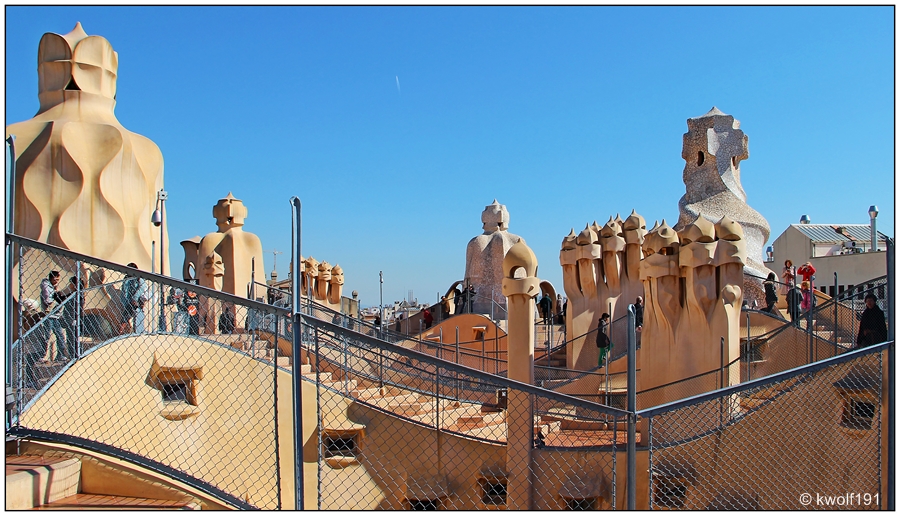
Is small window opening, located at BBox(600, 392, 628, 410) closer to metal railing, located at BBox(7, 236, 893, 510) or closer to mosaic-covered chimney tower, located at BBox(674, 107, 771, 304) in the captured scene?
metal railing, located at BBox(7, 236, 893, 510)

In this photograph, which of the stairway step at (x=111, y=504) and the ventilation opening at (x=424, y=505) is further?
the ventilation opening at (x=424, y=505)

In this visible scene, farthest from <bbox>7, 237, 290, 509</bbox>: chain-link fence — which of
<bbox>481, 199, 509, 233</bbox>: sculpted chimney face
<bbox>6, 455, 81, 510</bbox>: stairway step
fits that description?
<bbox>481, 199, 509, 233</bbox>: sculpted chimney face

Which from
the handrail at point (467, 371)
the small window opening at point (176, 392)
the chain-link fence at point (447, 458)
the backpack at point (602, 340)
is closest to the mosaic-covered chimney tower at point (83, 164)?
the small window opening at point (176, 392)

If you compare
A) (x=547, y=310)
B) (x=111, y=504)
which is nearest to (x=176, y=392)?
(x=111, y=504)

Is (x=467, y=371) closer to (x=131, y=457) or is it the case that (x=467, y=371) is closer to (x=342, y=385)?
(x=131, y=457)

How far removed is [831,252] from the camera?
86.0 feet

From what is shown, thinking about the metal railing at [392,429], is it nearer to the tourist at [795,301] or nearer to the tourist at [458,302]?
the tourist at [795,301]

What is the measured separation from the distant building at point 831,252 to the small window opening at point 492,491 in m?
16.5

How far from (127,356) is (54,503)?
2504 millimetres

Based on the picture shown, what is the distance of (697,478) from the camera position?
7.46 meters

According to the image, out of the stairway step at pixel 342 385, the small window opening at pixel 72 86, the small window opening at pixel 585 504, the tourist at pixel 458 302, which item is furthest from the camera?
the tourist at pixel 458 302

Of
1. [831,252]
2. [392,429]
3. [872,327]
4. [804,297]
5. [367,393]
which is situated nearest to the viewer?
[872,327]

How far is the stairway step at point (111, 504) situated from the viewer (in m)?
4.21

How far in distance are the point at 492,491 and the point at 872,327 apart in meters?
4.69
